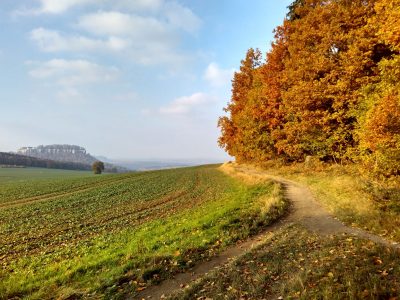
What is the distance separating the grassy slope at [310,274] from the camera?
7410 mm

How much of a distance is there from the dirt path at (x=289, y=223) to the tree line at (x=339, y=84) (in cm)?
459

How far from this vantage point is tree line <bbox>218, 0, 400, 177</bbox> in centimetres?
1661

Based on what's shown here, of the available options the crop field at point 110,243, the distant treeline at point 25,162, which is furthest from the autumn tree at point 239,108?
the distant treeline at point 25,162

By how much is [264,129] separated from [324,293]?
113 ft

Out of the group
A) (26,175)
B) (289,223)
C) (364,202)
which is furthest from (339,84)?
(26,175)

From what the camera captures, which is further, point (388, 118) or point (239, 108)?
point (239, 108)

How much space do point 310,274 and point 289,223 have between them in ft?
23.7

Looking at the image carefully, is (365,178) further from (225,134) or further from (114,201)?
(225,134)

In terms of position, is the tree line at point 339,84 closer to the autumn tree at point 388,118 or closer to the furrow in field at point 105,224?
the autumn tree at point 388,118

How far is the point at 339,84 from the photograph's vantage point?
2519 centimetres

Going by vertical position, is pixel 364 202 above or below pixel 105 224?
above

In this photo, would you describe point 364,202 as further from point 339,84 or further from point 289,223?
point 339,84

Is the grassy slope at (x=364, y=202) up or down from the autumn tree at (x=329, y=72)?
down

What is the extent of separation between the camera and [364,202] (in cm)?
1597
